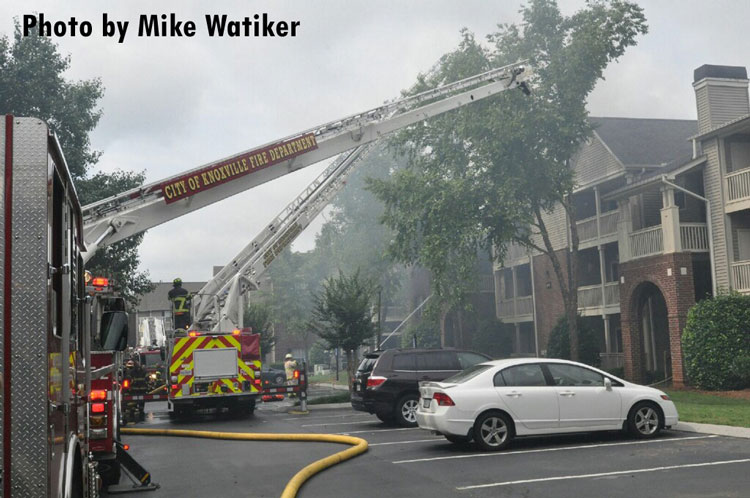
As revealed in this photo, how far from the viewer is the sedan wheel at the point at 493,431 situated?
40.9 feet

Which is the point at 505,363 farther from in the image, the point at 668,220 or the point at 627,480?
the point at 668,220

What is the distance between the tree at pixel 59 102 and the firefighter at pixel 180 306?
10.2 meters

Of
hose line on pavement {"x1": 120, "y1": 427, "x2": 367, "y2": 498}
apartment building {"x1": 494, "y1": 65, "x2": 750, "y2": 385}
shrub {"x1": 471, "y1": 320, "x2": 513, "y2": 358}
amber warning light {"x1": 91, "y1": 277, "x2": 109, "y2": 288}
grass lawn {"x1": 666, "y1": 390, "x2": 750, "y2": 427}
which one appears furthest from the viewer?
shrub {"x1": 471, "y1": 320, "x2": 513, "y2": 358}

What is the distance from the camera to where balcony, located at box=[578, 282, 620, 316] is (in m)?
32.3

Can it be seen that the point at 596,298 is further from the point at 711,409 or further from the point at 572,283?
the point at 711,409

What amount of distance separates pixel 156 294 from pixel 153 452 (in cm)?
6910

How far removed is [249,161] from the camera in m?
16.6

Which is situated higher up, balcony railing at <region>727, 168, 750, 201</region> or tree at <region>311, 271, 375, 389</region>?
balcony railing at <region>727, 168, 750, 201</region>

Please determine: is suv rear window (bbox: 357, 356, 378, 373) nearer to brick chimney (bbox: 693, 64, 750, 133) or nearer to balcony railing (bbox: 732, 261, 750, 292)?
balcony railing (bbox: 732, 261, 750, 292)

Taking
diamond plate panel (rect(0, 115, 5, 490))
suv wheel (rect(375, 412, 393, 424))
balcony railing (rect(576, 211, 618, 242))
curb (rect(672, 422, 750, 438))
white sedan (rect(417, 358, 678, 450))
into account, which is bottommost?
curb (rect(672, 422, 750, 438))

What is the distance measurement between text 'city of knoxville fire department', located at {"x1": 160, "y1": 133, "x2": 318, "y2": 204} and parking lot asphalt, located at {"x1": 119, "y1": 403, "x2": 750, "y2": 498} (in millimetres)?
4673

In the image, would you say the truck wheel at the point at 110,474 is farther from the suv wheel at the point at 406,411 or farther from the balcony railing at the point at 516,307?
the balcony railing at the point at 516,307

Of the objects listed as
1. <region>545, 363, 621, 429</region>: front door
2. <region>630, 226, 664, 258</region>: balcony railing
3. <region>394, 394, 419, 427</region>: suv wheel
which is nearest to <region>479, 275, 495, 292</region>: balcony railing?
<region>630, 226, 664, 258</region>: balcony railing

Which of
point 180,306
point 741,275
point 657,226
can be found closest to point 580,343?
point 657,226
